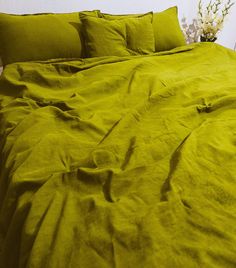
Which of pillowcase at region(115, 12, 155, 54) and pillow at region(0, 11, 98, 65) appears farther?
pillowcase at region(115, 12, 155, 54)

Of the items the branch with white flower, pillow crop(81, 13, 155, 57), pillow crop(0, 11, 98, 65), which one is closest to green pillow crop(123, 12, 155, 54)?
pillow crop(81, 13, 155, 57)

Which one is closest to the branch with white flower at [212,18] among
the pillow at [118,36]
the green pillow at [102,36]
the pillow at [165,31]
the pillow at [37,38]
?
the pillow at [165,31]

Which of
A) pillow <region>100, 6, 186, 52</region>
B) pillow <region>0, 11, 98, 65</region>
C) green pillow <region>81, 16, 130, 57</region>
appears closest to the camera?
pillow <region>0, 11, 98, 65</region>

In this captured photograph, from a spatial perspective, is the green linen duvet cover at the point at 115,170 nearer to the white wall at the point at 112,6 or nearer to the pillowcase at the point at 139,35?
the pillowcase at the point at 139,35

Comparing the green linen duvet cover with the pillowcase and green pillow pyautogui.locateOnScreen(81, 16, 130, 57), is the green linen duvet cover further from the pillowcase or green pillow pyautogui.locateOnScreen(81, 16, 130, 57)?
the pillowcase

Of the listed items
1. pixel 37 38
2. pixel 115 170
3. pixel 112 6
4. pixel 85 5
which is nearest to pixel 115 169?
pixel 115 170

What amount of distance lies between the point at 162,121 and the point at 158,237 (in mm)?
628

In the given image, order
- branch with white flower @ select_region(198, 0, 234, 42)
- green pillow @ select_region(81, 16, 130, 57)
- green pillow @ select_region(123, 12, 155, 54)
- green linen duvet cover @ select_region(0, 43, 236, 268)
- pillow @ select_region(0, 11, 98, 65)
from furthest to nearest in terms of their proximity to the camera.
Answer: branch with white flower @ select_region(198, 0, 234, 42) → green pillow @ select_region(123, 12, 155, 54) → green pillow @ select_region(81, 16, 130, 57) → pillow @ select_region(0, 11, 98, 65) → green linen duvet cover @ select_region(0, 43, 236, 268)

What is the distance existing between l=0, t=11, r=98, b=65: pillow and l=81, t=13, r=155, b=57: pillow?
10 centimetres

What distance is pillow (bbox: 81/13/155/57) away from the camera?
193cm

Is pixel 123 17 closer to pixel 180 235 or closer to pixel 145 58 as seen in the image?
pixel 145 58

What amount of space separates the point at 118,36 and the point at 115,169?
1269mm

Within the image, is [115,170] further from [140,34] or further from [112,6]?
[112,6]

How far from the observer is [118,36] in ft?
6.48
